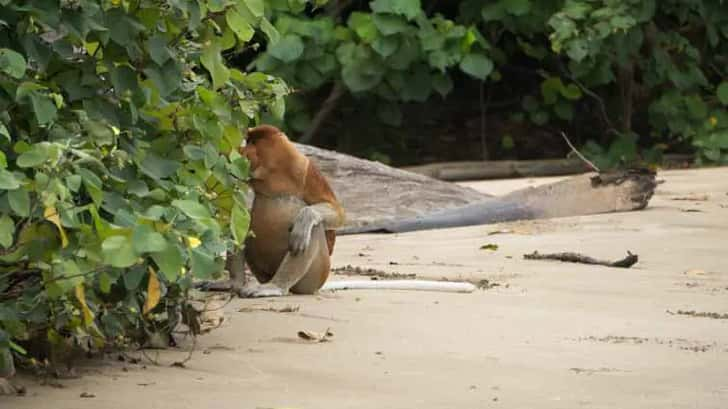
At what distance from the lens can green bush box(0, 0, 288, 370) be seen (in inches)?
173

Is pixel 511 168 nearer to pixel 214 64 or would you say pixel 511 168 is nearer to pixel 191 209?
pixel 214 64

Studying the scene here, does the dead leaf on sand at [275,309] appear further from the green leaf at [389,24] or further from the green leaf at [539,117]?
the green leaf at [539,117]

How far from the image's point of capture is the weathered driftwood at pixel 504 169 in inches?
667

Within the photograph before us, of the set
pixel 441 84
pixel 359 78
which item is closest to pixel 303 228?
pixel 359 78

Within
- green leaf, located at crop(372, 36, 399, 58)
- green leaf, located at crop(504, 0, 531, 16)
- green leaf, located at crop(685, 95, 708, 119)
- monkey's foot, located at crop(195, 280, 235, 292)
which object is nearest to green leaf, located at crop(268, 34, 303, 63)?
green leaf, located at crop(372, 36, 399, 58)

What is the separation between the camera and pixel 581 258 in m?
8.84

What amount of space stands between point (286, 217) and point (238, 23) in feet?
7.71

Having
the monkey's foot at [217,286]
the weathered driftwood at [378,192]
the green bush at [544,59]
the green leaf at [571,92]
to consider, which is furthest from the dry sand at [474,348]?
the green leaf at [571,92]

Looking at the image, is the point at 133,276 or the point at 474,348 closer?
the point at 133,276

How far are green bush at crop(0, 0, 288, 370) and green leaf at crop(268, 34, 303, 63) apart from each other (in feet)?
34.1

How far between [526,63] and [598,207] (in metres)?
7.94

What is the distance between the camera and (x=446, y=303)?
23.7 ft

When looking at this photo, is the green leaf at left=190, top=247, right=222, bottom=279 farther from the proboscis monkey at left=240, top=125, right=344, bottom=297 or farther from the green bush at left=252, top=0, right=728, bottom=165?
the green bush at left=252, top=0, right=728, bottom=165

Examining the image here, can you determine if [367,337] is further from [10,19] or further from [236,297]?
[10,19]
